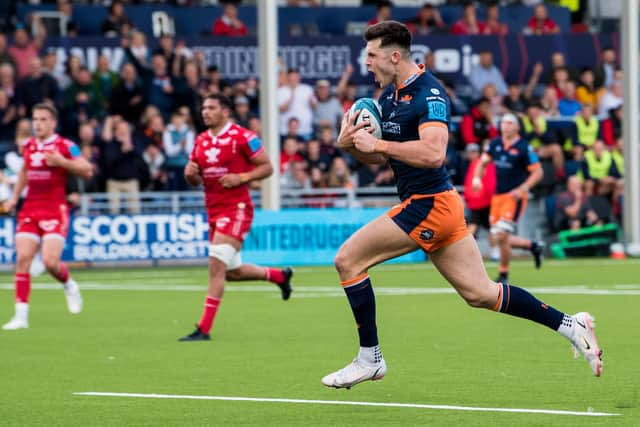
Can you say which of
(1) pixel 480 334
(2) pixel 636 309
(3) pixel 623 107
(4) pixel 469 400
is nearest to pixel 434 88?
(4) pixel 469 400

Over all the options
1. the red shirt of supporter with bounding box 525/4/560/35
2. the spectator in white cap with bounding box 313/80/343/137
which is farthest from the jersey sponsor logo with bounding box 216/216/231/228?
the red shirt of supporter with bounding box 525/4/560/35

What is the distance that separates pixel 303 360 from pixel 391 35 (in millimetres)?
3227

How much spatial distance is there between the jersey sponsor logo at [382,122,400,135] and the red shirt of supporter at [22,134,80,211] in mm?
6624

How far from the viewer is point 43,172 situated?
15453mm

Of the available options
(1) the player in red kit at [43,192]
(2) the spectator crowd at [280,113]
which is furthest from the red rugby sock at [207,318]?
(2) the spectator crowd at [280,113]

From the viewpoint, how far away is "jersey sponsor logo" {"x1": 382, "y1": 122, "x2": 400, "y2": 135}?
9.34 metres

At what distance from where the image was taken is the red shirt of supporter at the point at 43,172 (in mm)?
15383

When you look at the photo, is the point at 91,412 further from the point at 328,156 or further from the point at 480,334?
the point at 328,156

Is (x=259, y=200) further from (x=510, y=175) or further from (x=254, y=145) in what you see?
(x=254, y=145)

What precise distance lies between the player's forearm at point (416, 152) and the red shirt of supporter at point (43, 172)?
22.9 ft

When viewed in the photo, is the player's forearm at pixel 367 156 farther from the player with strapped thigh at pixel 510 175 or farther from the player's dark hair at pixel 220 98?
the player with strapped thigh at pixel 510 175

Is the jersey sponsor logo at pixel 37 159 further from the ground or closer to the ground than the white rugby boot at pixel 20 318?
further from the ground

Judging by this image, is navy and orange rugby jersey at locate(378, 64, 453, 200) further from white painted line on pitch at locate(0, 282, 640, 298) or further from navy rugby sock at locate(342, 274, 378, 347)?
white painted line on pitch at locate(0, 282, 640, 298)

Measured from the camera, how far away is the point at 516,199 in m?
20.7
